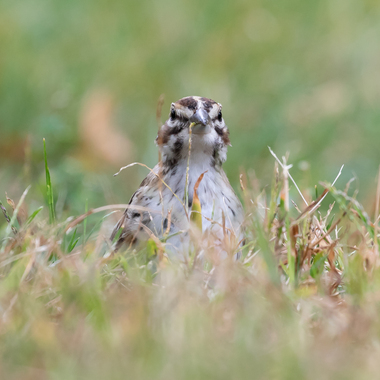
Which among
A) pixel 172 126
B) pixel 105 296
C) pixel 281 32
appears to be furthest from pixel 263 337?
pixel 281 32

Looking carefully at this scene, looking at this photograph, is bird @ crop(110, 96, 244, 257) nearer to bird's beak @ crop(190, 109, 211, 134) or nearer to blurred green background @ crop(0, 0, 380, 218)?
bird's beak @ crop(190, 109, 211, 134)

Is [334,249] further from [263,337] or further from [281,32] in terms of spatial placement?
[281,32]

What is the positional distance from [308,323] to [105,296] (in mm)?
710

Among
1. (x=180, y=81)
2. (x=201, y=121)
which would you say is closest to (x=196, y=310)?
(x=201, y=121)

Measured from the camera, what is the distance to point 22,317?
2.35 meters

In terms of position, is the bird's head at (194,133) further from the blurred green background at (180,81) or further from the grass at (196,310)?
the blurred green background at (180,81)

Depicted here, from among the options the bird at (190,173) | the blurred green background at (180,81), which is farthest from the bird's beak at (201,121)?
the blurred green background at (180,81)

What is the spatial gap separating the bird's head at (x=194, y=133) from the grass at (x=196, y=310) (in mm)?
788

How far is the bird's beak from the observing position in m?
3.74

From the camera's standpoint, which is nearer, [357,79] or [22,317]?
[22,317]

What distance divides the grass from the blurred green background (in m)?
2.55

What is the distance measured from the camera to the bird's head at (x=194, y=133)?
3.83m

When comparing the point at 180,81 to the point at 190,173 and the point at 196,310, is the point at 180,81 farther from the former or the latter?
the point at 196,310

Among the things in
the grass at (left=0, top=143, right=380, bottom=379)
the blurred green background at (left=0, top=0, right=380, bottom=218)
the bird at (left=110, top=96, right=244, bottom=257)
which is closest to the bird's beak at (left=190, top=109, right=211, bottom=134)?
the bird at (left=110, top=96, right=244, bottom=257)
